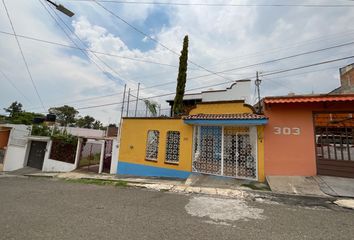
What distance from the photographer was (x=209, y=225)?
15.0 feet

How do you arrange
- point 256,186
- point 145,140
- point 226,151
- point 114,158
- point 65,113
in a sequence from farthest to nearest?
1. point 65,113
2. point 114,158
3. point 145,140
4. point 226,151
5. point 256,186

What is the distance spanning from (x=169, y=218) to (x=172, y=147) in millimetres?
6864

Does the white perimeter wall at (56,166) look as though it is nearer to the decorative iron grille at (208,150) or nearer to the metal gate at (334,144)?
the decorative iron grille at (208,150)

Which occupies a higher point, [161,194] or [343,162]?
[343,162]

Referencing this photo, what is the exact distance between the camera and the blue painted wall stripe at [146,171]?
37.1 feet

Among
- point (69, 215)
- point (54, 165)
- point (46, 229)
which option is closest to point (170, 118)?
point (69, 215)

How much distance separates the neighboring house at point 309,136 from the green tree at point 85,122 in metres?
54.9

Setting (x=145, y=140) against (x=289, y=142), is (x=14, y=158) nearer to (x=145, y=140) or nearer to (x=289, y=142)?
(x=145, y=140)

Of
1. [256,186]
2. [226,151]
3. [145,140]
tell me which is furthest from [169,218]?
[145,140]

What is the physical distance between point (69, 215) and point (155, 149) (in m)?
7.35

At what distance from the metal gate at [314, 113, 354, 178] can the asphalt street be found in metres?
2.90

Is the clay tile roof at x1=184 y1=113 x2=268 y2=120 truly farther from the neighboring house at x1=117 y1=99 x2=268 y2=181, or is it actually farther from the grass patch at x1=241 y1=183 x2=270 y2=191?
the grass patch at x1=241 y1=183 x2=270 y2=191

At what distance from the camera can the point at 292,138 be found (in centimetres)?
919

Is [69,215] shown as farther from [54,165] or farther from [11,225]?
[54,165]
